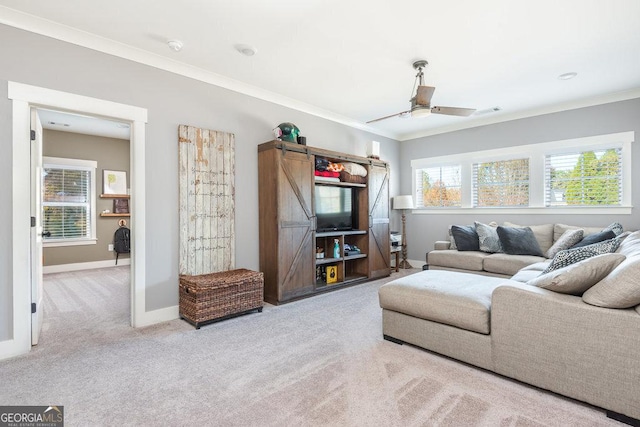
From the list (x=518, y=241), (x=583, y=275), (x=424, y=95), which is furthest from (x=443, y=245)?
(x=583, y=275)

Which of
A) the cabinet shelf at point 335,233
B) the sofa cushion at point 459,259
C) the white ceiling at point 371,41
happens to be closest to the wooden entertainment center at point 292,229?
the cabinet shelf at point 335,233

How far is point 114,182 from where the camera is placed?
22.1 feet

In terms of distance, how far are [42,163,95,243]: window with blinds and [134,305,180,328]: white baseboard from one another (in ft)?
14.4

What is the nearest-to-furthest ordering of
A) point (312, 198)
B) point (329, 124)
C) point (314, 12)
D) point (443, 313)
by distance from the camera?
point (443, 313) < point (314, 12) < point (312, 198) < point (329, 124)

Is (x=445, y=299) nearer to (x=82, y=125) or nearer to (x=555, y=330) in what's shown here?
(x=555, y=330)

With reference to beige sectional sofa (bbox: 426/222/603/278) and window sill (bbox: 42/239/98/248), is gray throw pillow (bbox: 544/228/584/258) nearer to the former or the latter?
beige sectional sofa (bbox: 426/222/603/278)

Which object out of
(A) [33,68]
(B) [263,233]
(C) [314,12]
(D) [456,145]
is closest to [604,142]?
(D) [456,145]

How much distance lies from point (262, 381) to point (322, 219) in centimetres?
274

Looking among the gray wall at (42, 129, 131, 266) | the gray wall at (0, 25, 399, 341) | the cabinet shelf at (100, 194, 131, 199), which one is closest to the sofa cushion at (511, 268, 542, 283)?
the gray wall at (0, 25, 399, 341)

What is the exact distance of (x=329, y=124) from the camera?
5.15m

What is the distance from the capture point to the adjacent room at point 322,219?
186 cm

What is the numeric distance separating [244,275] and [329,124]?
2862mm

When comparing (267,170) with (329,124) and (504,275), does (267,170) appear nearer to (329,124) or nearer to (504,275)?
(329,124)

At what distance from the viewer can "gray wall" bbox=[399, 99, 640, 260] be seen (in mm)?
4262
